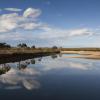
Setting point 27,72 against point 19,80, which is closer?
point 19,80

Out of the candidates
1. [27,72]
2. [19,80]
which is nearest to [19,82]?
[19,80]

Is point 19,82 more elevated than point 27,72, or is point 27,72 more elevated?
point 19,82

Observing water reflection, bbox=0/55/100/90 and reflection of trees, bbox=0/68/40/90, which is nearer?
reflection of trees, bbox=0/68/40/90

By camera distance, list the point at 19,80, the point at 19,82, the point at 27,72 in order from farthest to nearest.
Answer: the point at 27,72, the point at 19,80, the point at 19,82

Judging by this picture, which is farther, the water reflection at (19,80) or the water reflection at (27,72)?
the water reflection at (27,72)

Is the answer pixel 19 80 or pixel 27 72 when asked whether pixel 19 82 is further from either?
pixel 27 72

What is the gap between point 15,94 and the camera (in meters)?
15.3

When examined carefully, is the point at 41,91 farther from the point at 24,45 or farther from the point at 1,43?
the point at 24,45

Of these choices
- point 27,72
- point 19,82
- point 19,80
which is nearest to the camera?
point 19,82

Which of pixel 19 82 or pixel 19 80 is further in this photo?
pixel 19 80

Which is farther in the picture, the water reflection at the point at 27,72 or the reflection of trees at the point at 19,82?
the water reflection at the point at 27,72

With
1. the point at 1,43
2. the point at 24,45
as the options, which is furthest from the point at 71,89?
the point at 24,45

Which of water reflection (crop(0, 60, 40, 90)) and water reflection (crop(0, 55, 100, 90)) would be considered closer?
water reflection (crop(0, 60, 40, 90))

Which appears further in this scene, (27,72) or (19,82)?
(27,72)
